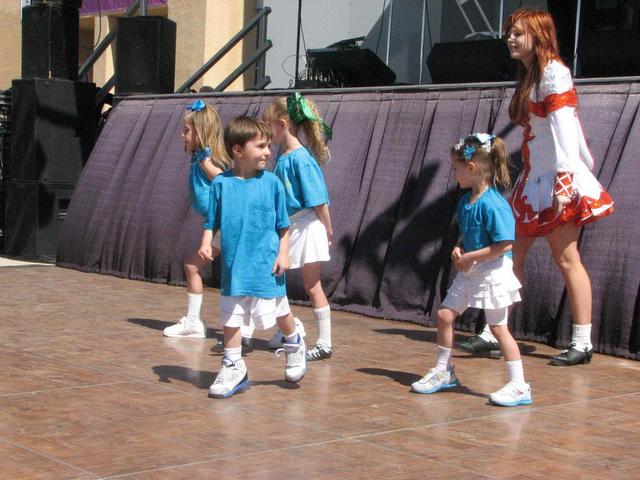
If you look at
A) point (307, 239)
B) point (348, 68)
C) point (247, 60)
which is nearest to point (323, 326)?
point (307, 239)

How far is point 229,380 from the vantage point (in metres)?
5.26

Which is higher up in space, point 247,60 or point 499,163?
point 247,60

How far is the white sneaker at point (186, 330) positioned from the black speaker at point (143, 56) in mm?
5177

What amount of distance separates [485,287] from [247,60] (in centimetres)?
1082

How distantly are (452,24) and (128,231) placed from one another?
6505 mm

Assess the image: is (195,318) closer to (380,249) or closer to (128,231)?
(380,249)

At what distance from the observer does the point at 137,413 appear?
4.87 metres

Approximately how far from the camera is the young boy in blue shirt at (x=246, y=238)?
532 cm

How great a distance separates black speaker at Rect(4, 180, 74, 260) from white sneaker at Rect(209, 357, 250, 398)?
6.65 meters

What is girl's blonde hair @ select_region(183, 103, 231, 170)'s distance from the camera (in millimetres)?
6863

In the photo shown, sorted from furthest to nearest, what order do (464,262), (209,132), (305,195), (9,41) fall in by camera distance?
(9,41) < (209,132) < (305,195) < (464,262)

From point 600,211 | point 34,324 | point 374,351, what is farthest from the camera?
point 34,324

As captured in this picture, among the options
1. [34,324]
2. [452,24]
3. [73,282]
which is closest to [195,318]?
[34,324]

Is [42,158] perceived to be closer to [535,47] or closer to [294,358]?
[535,47]
